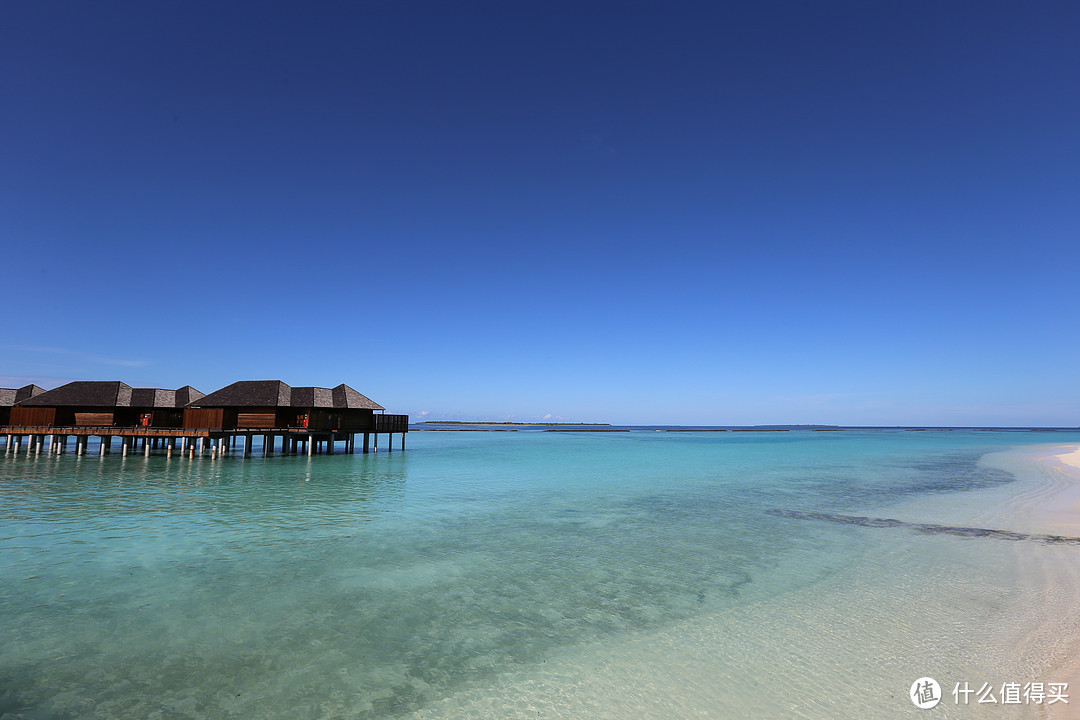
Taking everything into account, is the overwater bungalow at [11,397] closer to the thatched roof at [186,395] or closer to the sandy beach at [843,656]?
the thatched roof at [186,395]

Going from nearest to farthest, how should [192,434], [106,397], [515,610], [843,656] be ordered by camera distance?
[843,656], [515,610], [192,434], [106,397]

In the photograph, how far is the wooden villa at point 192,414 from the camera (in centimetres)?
3375

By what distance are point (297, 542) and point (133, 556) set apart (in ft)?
9.76

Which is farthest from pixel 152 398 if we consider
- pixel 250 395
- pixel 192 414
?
pixel 250 395

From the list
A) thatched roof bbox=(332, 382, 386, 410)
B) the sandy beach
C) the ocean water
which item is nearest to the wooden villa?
thatched roof bbox=(332, 382, 386, 410)

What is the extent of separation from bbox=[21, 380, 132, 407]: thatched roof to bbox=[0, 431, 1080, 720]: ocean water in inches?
879

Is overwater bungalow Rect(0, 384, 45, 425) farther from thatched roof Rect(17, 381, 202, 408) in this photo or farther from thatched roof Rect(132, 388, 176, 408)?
thatched roof Rect(132, 388, 176, 408)

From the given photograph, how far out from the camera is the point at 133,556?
10.7 metres

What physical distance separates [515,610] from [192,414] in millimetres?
33488

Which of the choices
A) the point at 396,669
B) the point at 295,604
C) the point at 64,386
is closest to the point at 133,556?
the point at 295,604

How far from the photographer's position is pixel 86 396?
36375 mm

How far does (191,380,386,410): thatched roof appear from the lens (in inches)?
1337

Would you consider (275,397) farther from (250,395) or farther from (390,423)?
(390,423)

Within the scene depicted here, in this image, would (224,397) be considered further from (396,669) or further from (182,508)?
(396,669)
